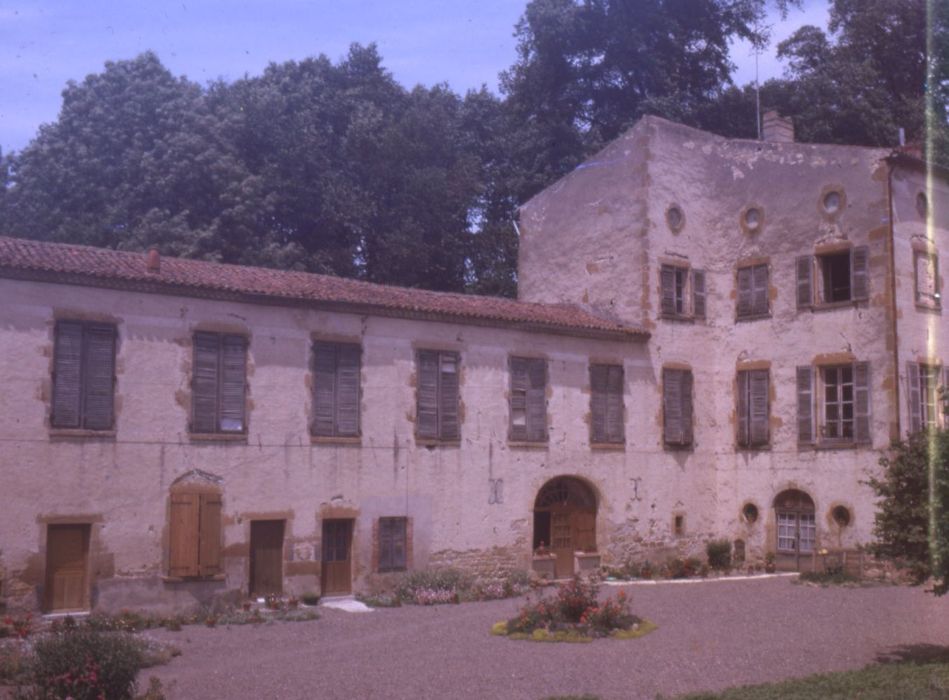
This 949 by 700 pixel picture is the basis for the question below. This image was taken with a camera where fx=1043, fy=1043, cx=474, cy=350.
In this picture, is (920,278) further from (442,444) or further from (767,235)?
(442,444)

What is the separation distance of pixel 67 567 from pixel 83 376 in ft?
11.2

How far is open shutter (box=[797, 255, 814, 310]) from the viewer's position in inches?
1029

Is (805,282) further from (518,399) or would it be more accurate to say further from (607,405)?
(518,399)

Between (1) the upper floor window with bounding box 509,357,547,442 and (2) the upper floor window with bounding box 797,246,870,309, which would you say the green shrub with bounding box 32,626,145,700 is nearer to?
(1) the upper floor window with bounding box 509,357,547,442

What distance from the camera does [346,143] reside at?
37531mm

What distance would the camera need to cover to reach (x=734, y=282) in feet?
91.6

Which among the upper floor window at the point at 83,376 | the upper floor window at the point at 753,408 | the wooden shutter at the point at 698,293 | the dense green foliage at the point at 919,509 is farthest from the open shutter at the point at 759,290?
the upper floor window at the point at 83,376

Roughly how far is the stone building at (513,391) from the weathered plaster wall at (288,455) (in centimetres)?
5

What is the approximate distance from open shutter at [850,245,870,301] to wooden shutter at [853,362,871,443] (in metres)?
1.68

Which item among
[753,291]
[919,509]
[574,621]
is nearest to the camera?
[919,509]

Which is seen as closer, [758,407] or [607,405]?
[607,405]

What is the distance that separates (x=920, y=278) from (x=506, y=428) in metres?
10.8

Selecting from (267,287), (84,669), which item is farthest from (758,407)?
(84,669)

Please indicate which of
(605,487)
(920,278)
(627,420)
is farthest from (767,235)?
(605,487)
